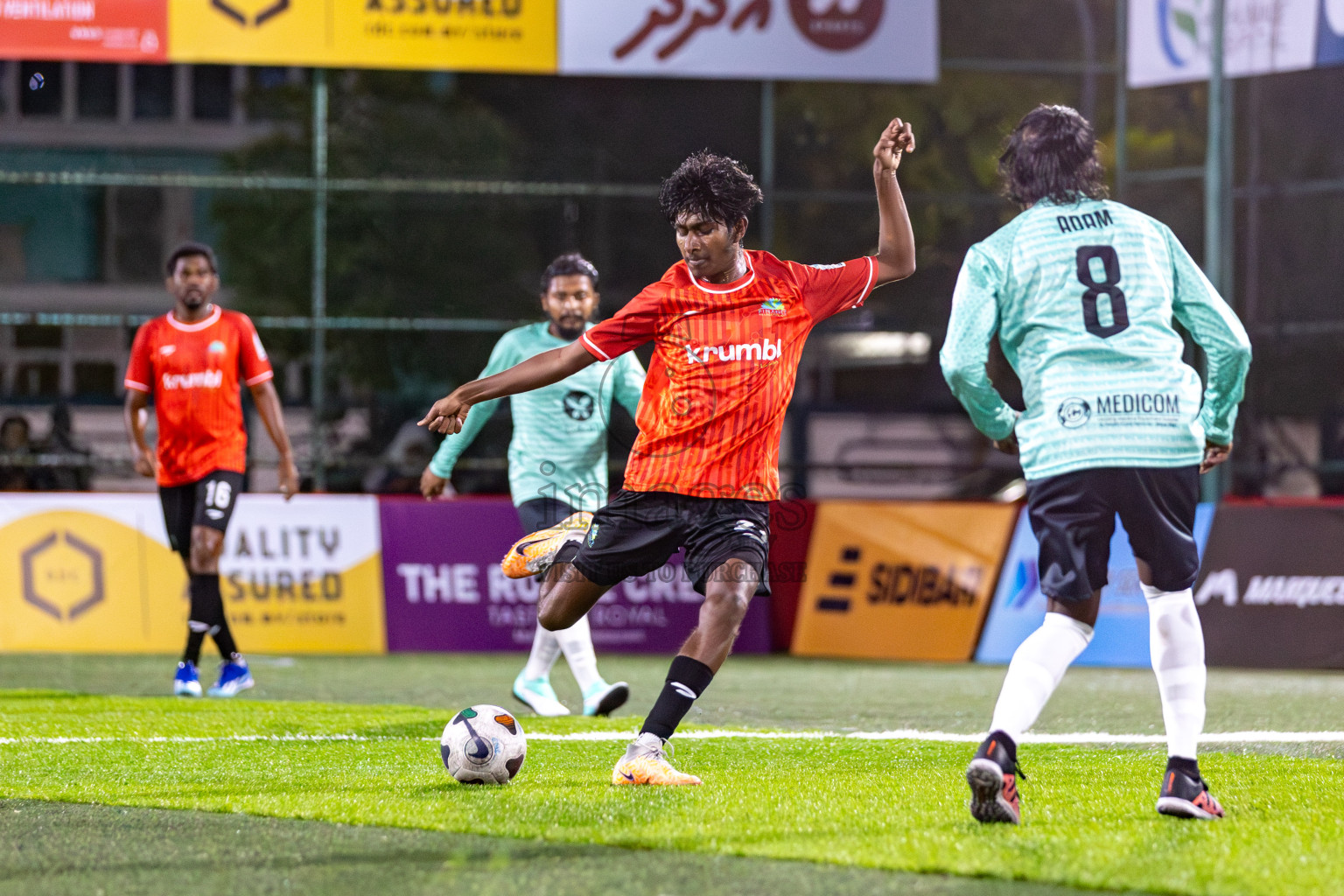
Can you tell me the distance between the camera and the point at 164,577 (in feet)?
41.1

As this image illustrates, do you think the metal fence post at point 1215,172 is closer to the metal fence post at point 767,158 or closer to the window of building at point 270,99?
the metal fence post at point 767,158

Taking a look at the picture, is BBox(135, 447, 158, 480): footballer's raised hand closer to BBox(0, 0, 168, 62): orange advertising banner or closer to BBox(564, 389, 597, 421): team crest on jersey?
BBox(564, 389, 597, 421): team crest on jersey

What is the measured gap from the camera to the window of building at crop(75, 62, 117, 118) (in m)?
16.1

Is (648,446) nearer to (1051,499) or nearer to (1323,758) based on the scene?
(1051,499)

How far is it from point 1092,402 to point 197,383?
19.6 ft

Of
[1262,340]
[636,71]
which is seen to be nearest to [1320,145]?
[1262,340]

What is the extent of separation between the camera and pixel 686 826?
4.43m

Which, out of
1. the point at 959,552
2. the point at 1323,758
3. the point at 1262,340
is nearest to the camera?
the point at 1323,758

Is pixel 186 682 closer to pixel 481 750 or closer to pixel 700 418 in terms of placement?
pixel 481 750

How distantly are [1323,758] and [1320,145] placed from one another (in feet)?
40.6

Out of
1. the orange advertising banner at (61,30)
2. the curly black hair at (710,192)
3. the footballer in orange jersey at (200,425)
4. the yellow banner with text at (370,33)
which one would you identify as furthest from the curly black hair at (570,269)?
the orange advertising banner at (61,30)

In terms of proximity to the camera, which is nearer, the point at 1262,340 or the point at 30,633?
the point at 30,633

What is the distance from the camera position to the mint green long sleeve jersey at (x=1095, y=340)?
455 centimetres

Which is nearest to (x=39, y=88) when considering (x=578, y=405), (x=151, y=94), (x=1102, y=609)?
(x=151, y=94)
